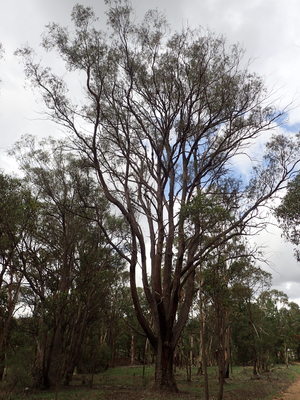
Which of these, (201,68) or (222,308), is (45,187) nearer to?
(201,68)

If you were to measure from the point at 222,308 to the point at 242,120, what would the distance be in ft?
25.7

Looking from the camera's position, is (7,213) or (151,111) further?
(151,111)

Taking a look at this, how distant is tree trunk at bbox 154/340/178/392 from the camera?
12.7m

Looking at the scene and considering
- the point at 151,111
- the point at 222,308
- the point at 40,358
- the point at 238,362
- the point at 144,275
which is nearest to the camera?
the point at 222,308

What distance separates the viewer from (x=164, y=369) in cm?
1295

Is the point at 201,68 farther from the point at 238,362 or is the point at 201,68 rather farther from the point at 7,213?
the point at 238,362

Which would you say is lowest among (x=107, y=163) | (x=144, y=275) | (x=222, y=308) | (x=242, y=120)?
(x=222, y=308)

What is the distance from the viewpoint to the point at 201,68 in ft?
45.9

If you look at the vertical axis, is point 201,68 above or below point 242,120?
above

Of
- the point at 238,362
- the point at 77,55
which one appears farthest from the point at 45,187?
the point at 238,362

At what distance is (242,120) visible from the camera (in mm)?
15180

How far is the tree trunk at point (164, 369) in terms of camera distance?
12680 millimetres

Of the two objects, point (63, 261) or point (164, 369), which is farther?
point (63, 261)

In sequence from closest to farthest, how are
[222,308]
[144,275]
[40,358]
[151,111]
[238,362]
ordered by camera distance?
1. [222,308]
2. [144,275]
3. [151,111]
4. [40,358]
5. [238,362]
